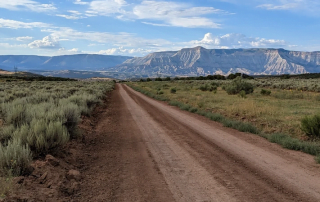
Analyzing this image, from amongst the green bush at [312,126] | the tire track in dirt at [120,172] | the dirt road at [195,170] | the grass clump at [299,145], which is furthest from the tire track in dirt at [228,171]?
the green bush at [312,126]

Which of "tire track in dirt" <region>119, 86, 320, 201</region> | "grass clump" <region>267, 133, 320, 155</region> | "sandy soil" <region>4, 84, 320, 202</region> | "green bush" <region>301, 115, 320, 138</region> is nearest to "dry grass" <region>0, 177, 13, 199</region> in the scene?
"sandy soil" <region>4, 84, 320, 202</region>

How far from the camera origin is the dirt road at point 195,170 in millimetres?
4656

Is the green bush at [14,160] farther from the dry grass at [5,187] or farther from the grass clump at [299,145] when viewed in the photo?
the grass clump at [299,145]

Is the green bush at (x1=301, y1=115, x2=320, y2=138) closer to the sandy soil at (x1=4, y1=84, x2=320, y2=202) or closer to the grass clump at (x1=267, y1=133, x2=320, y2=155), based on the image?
the grass clump at (x1=267, y1=133, x2=320, y2=155)

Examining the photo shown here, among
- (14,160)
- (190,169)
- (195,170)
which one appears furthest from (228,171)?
(14,160)

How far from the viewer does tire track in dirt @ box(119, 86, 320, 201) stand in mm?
4672

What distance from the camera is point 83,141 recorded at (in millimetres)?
8750

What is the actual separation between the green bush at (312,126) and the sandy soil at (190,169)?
2.08m

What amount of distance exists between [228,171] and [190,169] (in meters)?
0.94

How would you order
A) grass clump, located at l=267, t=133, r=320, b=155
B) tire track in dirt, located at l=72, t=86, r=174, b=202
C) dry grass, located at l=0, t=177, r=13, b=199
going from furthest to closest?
grass clump, located at l=267, t=133, r=320, b=155 → tire track in dirt, located at l=72, t=86, r=174, b=202 → dry grass, located at l=0, t=177, r=13, b=199

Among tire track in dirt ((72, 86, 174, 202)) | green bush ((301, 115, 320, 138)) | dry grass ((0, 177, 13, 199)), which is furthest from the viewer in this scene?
green bush ((301, 115, 320, 138))

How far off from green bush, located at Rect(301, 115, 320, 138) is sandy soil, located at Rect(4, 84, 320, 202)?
6.82ft

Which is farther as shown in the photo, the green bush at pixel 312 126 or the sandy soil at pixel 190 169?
the green bush at pixel 312 126

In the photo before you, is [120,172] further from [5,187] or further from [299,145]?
[299,145]
